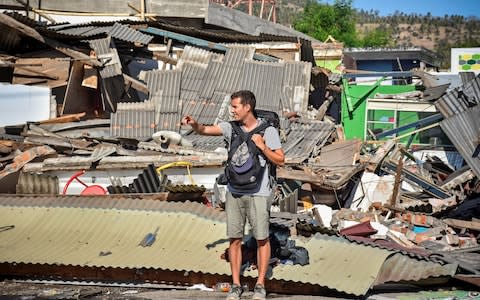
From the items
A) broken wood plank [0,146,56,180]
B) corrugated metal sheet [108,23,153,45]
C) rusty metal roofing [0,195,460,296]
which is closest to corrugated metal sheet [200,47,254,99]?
corrugated metal sheet [108,23,153,45]

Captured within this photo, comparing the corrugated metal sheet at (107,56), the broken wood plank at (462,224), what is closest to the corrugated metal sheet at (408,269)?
the broken wood plank at (462,224)

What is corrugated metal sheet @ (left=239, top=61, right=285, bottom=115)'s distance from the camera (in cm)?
1438

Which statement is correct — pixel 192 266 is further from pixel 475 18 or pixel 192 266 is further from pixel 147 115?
pixel 475 18

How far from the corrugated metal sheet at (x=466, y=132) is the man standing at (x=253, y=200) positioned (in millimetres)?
6781

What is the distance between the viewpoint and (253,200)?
17.8ft

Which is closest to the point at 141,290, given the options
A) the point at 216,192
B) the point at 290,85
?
the point at 216,192

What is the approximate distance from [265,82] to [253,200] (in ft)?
31.3

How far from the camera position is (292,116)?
1391 cm

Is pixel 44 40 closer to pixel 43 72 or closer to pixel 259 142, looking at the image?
pixel 43 72

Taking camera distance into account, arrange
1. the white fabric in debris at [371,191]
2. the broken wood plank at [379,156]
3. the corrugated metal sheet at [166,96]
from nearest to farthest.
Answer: the white fabric in debris at [371,191] → the broken wood plank at [379,156] → the corrugated metal sheet at [166,96]

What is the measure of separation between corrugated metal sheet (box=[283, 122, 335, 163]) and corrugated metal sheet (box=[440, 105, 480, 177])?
240cm

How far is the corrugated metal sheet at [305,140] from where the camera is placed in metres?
12.1

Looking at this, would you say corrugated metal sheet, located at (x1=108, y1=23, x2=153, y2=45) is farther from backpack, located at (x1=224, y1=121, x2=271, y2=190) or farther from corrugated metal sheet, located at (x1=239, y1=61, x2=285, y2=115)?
backpack, located at (x1=224, y1=121, x2=271, y2=190)

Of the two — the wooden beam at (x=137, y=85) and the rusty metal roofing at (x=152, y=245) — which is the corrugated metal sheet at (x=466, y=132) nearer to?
the rusty metal roofing at (x=152, y=245)
